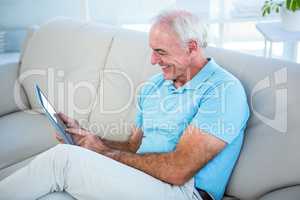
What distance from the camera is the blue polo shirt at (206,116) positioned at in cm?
145

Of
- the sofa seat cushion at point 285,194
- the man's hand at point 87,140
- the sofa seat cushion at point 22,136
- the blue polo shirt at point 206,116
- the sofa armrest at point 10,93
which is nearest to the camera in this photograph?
the sofa seat cushion at point 285,194

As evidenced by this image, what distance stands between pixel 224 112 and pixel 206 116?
0.20 feet

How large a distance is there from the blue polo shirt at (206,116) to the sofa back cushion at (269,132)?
5 centimetres

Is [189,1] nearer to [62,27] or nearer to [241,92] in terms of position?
[62,27]

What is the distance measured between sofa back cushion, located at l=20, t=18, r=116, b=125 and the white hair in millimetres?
647

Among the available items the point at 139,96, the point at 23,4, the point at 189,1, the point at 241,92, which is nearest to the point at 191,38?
the point at 241,92

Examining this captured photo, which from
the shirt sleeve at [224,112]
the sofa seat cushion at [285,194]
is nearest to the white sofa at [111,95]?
the sofa seat cushion at [285,194]

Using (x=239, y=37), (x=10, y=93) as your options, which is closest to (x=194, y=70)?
(x=10, y=93)

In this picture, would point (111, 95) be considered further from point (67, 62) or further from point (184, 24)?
point (184, 24)

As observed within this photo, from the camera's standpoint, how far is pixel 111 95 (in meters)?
2.05

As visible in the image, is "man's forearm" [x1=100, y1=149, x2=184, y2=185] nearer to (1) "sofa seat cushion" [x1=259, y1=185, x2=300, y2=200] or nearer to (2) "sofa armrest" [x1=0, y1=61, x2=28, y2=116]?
(1) "sofa seat cushion" [x1=259, y1=185, x2=300, y2=200]

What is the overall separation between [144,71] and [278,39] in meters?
0.84

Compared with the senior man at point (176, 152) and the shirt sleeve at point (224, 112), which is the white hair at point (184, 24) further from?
the shirt sleeve at point (224, 112)

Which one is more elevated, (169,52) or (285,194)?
(169,52)
